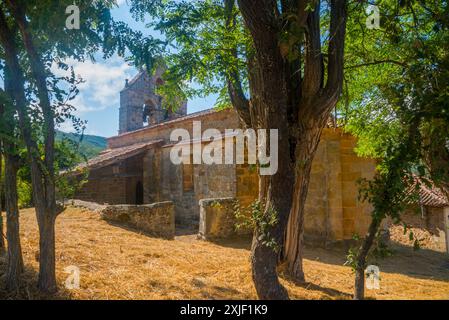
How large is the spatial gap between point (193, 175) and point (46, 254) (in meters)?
10.2

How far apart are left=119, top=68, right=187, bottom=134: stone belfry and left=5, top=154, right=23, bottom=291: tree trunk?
52.5 ft

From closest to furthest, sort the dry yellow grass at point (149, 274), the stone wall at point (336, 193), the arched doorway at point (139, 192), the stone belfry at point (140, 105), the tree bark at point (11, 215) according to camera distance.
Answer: the tree bark at point (11, 215) < the dry yellow grass at point (149, 274) < the stone wall at point (336, 193) < the arched doorway at point (139, 192) < the stone belfry at point (140, 105)

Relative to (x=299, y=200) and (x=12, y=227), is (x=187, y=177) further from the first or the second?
(x=12, y=227)

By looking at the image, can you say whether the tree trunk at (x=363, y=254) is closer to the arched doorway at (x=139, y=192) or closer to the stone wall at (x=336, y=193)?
the stone wall at (x=336, y=193)

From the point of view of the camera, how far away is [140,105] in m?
19.8

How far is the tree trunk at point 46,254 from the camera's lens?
311cm

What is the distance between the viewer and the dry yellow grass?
3.66m

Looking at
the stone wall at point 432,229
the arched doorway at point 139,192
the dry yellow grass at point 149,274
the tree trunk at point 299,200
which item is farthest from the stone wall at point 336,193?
the stone wall at point 432,229

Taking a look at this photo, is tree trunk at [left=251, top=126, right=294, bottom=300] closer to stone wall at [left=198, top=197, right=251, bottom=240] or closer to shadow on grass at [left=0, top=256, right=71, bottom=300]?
shadow on grass at [left=0, top=256, right=71, bottom=300]

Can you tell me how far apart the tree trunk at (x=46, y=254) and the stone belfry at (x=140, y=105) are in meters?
16.4

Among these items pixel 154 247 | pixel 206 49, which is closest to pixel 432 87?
pixel 206 49

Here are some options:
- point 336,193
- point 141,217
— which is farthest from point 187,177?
point 336,193
